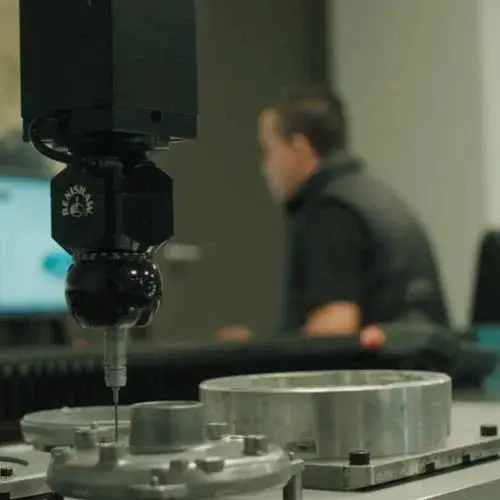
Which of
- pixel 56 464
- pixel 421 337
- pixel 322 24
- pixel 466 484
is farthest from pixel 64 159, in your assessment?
pixel 322 24

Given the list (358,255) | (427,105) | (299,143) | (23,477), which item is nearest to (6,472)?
(23,477)

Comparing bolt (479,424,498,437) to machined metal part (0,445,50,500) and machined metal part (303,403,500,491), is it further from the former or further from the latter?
machined metal part (0,445,50,500)

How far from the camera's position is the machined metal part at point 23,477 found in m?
0.56

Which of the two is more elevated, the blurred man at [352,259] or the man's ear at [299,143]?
the man's ear at [299,143]

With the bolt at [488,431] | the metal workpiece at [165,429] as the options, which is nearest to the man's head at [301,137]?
the bolt at [488,431]

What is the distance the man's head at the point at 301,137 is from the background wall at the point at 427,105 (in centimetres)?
43

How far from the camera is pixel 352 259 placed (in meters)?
2.27

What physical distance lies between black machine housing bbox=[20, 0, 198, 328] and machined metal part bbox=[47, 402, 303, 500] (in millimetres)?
55

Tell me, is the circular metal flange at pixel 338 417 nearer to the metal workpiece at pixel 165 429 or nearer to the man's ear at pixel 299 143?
the metal workpiece at pixel 165 429

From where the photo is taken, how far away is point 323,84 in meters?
3.23

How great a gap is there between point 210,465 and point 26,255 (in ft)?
6.29

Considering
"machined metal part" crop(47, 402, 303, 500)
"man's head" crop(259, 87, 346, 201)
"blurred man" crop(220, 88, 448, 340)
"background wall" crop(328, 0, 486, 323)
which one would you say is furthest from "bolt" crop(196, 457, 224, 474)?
"background wall" crop(328, 0, 486, 323)

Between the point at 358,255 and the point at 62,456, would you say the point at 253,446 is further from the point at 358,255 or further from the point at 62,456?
the point at 358,255

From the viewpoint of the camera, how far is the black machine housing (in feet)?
1.66
